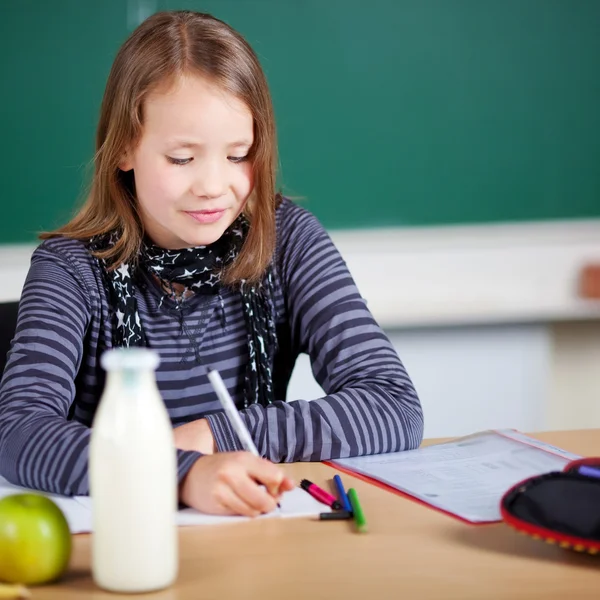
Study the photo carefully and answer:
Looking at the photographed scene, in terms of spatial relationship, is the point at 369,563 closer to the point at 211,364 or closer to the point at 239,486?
the point at 239,486

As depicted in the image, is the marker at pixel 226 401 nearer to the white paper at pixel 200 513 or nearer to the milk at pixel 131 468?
the white paper at pixel 200 513

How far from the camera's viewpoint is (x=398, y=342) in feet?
7.95

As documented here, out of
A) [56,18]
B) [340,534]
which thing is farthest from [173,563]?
[56,18]

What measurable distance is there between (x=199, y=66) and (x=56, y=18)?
0.87 meters

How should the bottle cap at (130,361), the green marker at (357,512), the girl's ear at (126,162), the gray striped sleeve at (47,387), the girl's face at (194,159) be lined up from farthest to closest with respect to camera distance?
the girl's ear at (126,162)
the girl's face at (194,159)
the gray striped sleeve at (47,387)
the green marker at (357,512)
the bottle cap at (130,361)

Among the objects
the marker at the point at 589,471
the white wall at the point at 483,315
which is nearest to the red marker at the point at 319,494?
the marker at the point at 589,471

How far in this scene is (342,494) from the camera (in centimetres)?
107

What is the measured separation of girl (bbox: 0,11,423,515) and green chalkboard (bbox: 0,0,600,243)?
68 cm

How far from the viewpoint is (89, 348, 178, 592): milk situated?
29.5 inches

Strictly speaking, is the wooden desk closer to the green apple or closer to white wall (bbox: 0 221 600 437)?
the green apple

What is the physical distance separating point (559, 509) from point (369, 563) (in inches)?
7.3

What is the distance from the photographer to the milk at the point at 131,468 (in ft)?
2.46

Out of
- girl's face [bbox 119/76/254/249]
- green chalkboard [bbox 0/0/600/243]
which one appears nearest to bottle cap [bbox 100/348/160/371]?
girl's face [bbox 119/76/254/249]

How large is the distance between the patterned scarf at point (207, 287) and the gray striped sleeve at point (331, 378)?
6 centimetres
